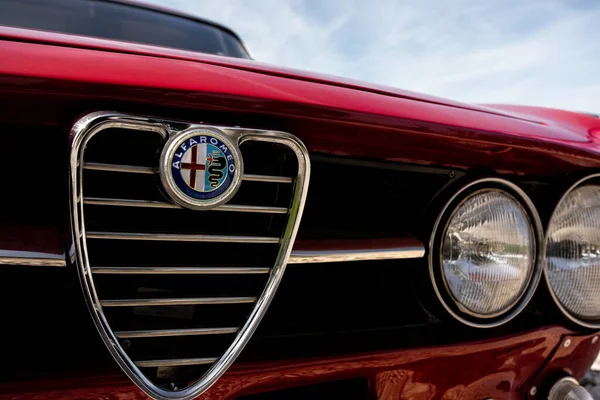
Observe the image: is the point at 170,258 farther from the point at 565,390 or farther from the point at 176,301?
the point at 565,390

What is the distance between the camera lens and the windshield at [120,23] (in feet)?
6.40

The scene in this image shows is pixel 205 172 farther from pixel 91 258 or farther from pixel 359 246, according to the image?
pixel 359 246

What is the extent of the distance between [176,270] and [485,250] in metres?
0.65

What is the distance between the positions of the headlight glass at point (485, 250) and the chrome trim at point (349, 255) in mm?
70

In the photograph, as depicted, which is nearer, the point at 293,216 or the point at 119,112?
the point at 119,112

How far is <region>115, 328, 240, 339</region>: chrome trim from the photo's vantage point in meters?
0.82

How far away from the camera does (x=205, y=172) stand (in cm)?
77

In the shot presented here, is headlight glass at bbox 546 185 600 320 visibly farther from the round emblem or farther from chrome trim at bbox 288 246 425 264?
the round emblem

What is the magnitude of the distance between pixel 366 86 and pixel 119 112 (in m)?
0.54

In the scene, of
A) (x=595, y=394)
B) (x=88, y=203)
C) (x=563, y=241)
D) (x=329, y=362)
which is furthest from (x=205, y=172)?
(x=595, y=394)

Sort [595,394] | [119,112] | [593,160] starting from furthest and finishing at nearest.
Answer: [595,394], [593,160], [119,112]

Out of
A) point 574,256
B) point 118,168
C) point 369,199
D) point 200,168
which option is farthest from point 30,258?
point 574,256

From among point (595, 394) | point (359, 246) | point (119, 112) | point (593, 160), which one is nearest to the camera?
point (119, 112)

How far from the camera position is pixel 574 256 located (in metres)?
1.14
